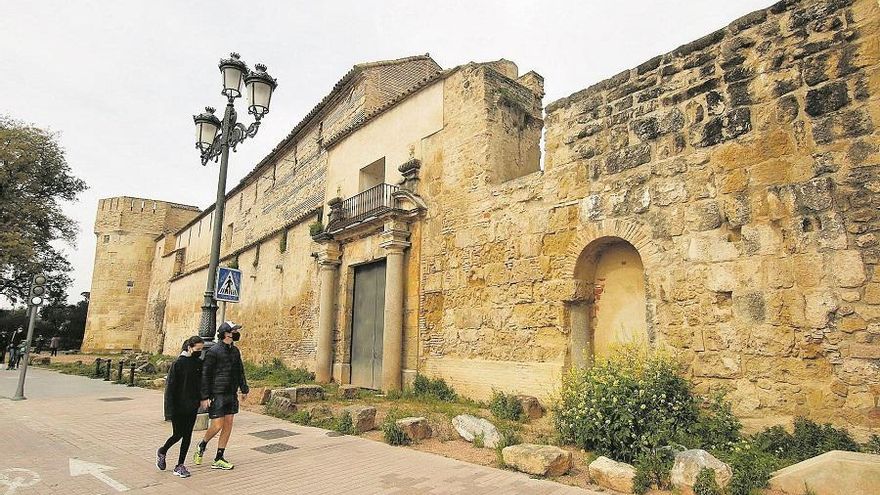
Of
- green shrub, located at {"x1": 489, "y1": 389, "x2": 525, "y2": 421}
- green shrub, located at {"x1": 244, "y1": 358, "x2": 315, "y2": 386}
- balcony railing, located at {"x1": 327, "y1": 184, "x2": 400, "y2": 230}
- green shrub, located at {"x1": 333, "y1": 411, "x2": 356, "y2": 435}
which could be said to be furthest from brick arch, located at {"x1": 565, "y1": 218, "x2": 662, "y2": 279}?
green shrub, located at {"x1": 244, "y1": 358, "x2": 315, "y2": 386}

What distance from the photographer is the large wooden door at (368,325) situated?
37.6ft

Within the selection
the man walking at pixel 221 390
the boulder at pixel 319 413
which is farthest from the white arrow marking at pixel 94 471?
the boulder at pixel 319 413

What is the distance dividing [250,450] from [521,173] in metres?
7.06

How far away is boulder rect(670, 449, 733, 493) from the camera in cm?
413

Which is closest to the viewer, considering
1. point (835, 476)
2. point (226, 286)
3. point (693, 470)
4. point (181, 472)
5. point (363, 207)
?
point (835, 476)

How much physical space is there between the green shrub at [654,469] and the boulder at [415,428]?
2.72 metres

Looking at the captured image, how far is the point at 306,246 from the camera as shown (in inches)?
597

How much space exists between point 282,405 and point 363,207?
5.67 metres

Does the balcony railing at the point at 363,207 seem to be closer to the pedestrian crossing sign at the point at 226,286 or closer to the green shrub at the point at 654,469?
the pedestrian crossing sign at the point at 226,286

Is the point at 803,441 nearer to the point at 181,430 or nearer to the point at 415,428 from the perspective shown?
the point at 415,428

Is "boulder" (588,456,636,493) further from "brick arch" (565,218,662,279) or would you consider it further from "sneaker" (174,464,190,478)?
"sneaker" (174,464,190,478)

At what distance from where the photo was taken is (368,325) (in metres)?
12.0

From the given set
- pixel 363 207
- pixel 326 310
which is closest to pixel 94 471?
pixel 326 310

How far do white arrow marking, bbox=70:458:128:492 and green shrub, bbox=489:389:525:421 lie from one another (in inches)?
195
